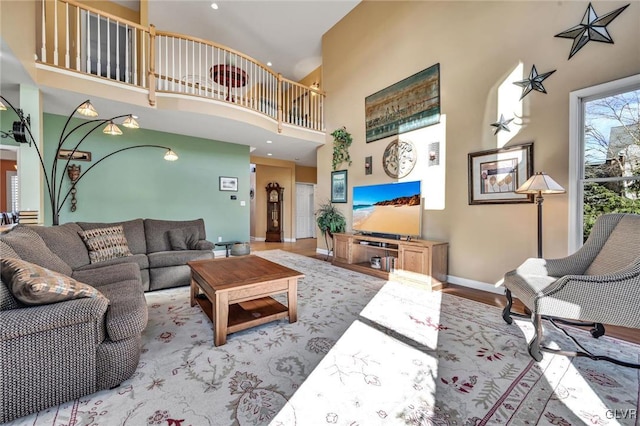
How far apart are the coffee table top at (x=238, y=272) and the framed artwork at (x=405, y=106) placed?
10.5 feet

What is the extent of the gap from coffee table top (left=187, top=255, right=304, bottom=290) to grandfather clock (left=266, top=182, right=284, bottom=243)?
17.9 ft

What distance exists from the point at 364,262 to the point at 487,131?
9.05 feet

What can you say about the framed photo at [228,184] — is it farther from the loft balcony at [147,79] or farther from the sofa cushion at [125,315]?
the sofa cushion at [125,315]

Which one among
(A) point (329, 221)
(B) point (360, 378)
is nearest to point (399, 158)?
(A) point (329, 221)

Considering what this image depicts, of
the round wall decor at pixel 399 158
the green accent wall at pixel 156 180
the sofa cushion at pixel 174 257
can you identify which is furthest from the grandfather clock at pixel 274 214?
the sofa cushion at pixel 174 257

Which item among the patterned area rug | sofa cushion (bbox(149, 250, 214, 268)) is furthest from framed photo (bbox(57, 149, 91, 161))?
the patterned area rug

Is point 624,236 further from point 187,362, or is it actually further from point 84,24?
point 84,24

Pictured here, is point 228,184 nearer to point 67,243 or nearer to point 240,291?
point 67,243

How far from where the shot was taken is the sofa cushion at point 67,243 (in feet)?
8.20

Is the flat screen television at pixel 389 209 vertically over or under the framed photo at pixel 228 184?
under

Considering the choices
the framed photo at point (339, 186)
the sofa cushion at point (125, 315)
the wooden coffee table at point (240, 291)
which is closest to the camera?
the sofa cushion at point (125, 315)

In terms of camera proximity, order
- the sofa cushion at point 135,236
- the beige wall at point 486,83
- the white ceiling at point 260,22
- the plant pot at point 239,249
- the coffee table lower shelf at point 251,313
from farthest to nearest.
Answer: the plant pot at point 239,249 < the white ceiling at point 260,22 < the sofa cushion at point 135,236 < the beige wall at point 486,83 < the coffee table lower shelf at point 251,313

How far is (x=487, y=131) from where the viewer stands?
3324mm

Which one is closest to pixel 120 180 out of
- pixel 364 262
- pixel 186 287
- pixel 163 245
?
pixel 163 245
